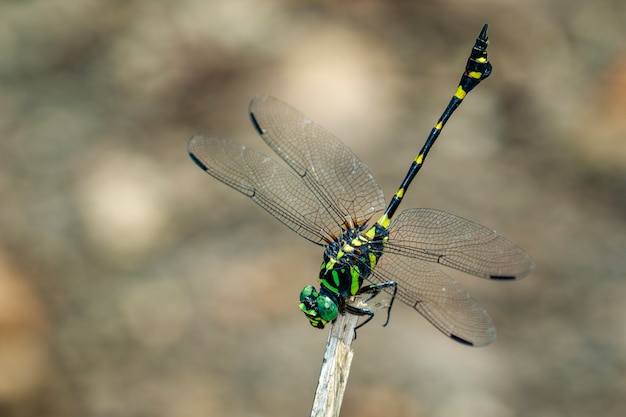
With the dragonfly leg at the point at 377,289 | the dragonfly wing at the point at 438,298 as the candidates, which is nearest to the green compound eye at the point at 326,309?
the dragonfly leg at the point at 377,289

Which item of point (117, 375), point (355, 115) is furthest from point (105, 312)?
point (355, 115)

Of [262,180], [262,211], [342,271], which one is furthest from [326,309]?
[262,211]

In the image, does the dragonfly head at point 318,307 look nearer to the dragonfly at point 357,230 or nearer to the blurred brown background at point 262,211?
the dragonfly at point 357,230

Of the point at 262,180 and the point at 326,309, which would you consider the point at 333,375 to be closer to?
the point at 326,309

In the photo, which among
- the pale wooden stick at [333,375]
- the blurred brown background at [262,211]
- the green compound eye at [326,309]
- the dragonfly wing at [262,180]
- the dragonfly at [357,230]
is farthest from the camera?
the blurred brown background at [262,211]

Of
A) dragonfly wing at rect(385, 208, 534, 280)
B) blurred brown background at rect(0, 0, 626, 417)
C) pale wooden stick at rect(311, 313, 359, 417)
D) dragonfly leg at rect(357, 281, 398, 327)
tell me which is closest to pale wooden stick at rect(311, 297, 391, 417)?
pale wooden stick at rect(311, 313, 359, 417)

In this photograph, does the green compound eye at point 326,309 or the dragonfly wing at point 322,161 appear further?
the dragonfly wing at point 322,161

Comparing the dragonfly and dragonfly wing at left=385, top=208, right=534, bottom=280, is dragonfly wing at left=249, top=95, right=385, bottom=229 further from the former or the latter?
dragonfly wing at left=385, top=208, right=534, bottom=280

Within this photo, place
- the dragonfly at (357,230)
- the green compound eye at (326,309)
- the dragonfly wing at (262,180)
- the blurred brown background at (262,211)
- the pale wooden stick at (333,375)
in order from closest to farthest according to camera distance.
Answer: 1. the pale wooden stick at (333,375)
2. the green compound eye at (326,309)
3. the dragonfly at (357,230)
4. the dragonfly wing at (262,180)
5. the blurred brown background at (262,211)
